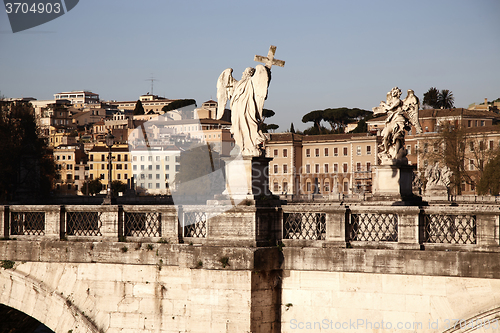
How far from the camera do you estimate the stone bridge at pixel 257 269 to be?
9.59 metres

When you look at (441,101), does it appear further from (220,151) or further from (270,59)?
(270,59)

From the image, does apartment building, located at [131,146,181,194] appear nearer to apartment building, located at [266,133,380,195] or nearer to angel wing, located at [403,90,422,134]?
apartment building, located at [266,133,380,195]

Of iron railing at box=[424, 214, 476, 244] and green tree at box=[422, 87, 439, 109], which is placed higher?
green tree at box=[422, 87, 439, 109]

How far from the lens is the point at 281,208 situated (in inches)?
434

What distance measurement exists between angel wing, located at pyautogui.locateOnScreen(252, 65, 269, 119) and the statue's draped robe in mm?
60

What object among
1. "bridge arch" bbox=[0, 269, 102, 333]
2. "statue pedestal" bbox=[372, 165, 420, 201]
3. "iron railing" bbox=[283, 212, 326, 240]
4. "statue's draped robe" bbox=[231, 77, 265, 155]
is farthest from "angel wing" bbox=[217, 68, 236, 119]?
"statue pedestal" bbox=[372, 165, 420, 201]

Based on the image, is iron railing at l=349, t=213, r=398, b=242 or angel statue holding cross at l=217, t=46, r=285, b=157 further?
angel statue holding cross at l=217, t=46, r=285, b=157

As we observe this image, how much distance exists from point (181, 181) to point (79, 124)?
99612 mm

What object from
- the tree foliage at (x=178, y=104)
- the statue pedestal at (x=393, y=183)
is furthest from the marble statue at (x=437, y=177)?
the tree foliage at (x=178, y=104)

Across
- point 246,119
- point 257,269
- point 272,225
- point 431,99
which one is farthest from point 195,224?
point 431,99

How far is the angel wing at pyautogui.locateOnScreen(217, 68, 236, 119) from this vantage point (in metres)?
11.7

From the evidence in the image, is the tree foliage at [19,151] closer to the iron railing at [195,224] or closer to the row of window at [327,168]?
the iron railing at [195,224]

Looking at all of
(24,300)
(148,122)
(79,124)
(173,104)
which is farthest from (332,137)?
(24,300)

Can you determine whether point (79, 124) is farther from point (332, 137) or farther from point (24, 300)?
point (24, 300)
